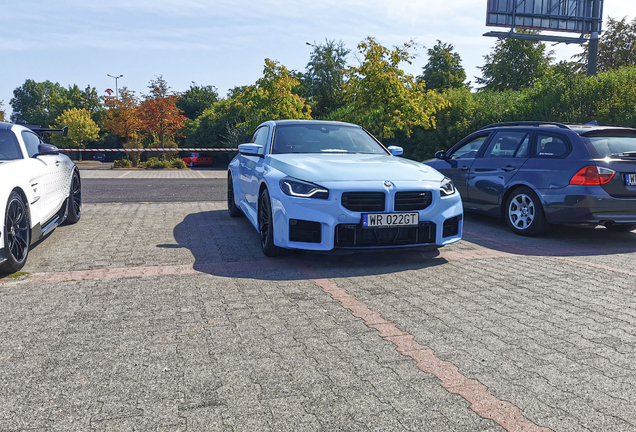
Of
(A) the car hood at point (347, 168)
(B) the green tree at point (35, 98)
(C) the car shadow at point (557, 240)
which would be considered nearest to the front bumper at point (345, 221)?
(A) the car hood at point (347, 168)

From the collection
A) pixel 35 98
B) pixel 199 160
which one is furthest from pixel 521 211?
pixel 35 98

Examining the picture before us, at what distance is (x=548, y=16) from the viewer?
22.0 m

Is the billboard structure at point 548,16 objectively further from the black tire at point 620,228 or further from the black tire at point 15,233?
the black tire at point 15,233

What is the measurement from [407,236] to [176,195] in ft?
28.6

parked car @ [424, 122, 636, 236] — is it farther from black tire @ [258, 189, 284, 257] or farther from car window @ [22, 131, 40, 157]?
car window @ [22, 131, 40, 157]

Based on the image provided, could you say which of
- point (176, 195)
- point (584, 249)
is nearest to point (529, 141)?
point (584, 249)

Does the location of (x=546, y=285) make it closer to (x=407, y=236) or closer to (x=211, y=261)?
(x=407, y=236)

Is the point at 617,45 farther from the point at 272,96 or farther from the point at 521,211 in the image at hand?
the point at 521,211

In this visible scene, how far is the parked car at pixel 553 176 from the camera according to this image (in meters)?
6.84

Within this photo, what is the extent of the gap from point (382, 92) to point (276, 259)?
14.8 metres

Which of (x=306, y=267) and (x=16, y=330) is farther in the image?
(x=306, y=267)

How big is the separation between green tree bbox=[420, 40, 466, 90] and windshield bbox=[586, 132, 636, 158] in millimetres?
41040

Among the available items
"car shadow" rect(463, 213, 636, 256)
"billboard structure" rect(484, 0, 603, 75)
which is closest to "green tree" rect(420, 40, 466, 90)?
"billboard structure" rect(484, 0, 603, 75)

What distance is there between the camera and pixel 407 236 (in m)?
5.50
